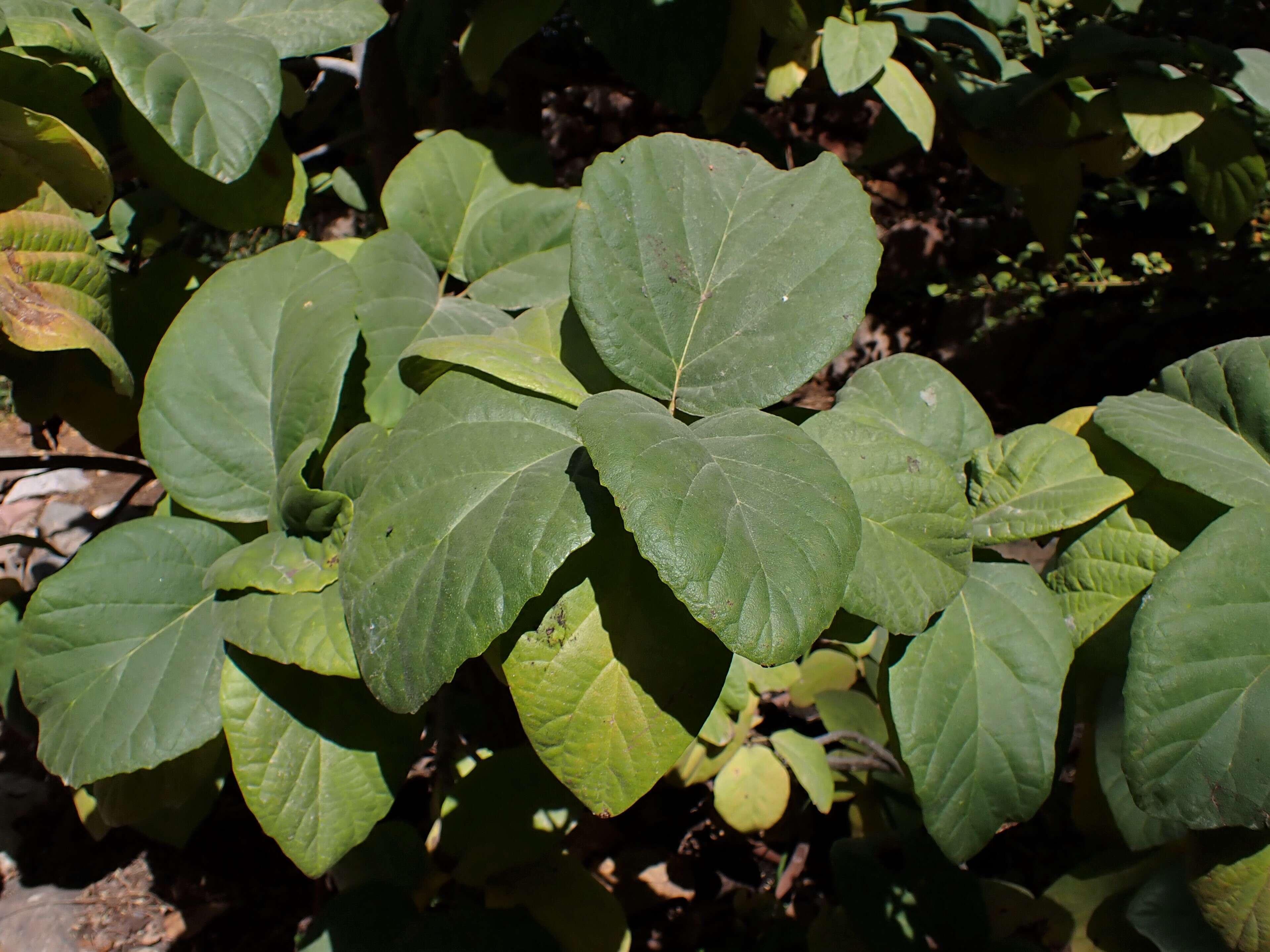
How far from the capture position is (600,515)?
642mm

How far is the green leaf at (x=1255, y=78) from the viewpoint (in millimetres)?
1180

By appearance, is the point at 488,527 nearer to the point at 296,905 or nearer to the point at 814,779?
the point at 814,779

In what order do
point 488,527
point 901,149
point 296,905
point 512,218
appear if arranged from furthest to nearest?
point 296,905, point 901,149, point 512,218, point 488,527

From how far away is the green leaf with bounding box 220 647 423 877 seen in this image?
2.68 ft

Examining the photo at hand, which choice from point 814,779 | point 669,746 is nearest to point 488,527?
point 669,746

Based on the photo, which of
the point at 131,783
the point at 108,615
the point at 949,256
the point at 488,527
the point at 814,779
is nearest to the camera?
the point at 488,527

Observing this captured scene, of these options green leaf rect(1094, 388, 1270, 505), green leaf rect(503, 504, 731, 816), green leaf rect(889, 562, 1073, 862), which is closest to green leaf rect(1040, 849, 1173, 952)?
green leaf rect(889, 562, 1073, 862)

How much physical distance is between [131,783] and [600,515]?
76 centimetres

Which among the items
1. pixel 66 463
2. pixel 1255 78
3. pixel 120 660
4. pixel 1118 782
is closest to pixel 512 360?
pixel 120 660

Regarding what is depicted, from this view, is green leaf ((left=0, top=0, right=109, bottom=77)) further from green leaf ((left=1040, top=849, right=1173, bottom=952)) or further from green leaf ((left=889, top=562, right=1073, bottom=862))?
green leaf ((left=1040, top=849, right=1173, bottom=952))

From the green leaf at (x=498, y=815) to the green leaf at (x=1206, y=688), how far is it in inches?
29.5

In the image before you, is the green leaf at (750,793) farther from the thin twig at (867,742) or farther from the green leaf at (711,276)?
the green leaf at (711,276)

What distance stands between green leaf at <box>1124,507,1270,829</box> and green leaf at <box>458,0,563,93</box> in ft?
3.16

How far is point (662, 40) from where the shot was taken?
1163 millimetres
